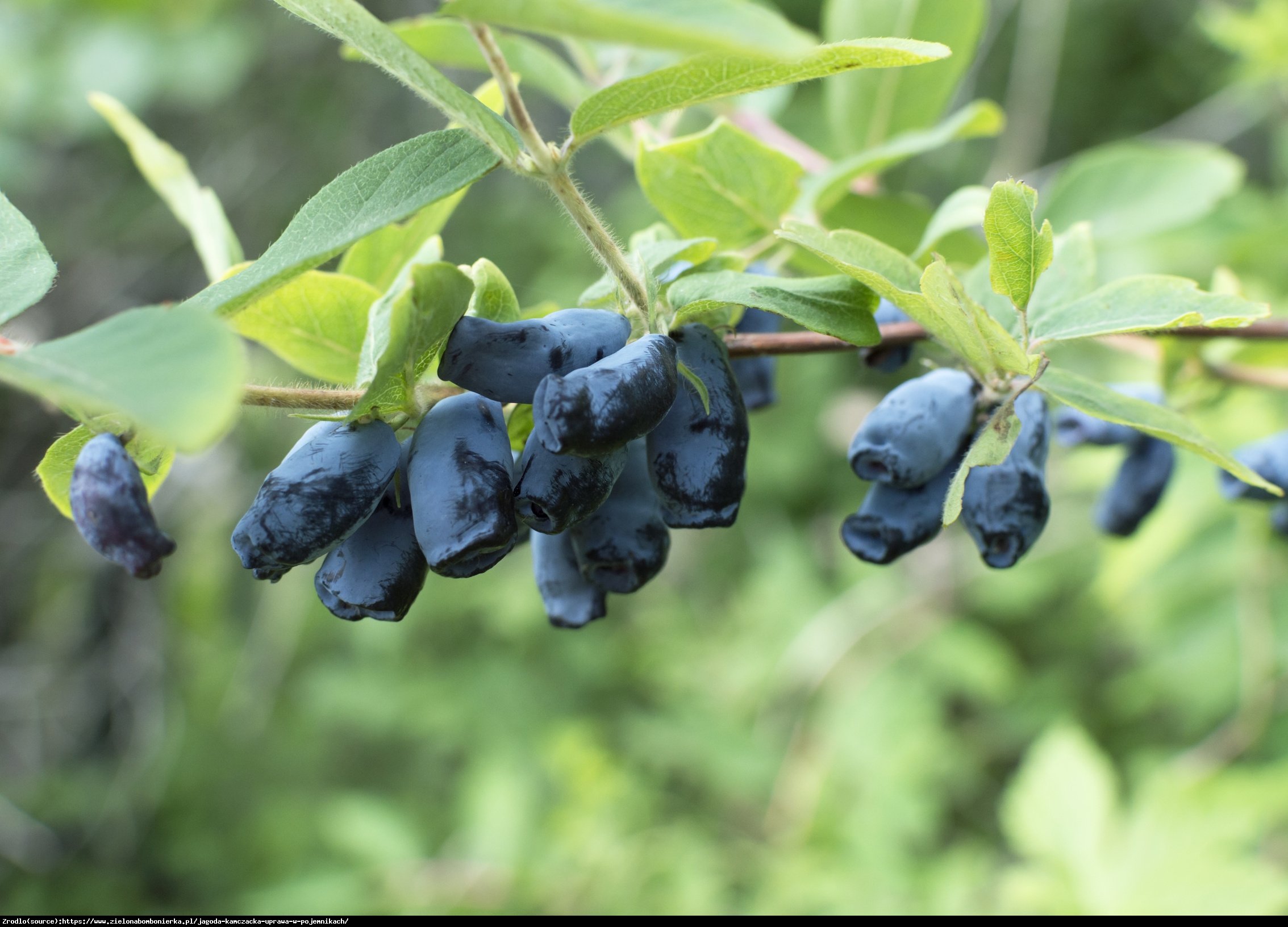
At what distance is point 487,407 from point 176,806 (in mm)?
3483

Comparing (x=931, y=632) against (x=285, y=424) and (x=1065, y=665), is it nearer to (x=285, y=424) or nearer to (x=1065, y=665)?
(x=1065, y=665)

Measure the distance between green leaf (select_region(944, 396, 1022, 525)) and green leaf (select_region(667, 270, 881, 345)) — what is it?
0.09m

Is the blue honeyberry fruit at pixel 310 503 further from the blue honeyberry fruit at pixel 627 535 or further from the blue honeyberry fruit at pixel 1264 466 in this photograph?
the blue honeyberry fruit at pixel 1264 466

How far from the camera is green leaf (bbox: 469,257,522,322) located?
0.57m

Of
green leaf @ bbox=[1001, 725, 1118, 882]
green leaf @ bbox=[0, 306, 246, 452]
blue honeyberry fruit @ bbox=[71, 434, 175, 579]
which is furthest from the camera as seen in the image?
green leaf @ bbox=[1001, 725, 1118, 882]

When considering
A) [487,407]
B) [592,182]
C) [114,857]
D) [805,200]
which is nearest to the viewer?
[487,407]

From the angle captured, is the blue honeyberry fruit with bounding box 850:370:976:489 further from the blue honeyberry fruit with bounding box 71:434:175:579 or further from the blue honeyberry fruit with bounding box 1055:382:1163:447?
the blue honeyberry fruit with bounding box 71:434:175:579

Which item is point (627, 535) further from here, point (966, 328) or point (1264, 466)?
point (1264, 466)

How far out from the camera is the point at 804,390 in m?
3.47

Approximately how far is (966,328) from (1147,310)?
0.12 m

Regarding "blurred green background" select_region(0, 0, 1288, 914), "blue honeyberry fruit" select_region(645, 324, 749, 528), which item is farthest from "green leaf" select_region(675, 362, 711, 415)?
"blurred green background" select_region(0, 0, 1288, 914)

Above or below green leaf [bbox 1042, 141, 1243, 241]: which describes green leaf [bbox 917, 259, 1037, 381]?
above

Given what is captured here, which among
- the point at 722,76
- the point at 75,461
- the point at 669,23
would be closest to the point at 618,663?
the point at 75,461

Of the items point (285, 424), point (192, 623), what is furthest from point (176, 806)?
point (285, 424)
